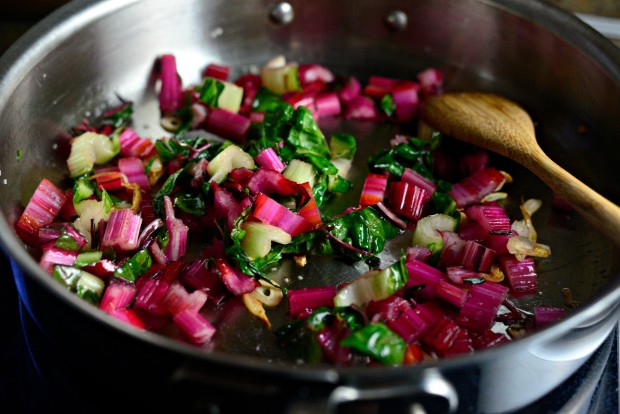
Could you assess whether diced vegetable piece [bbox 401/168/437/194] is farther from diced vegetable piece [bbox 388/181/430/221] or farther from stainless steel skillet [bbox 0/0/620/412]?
stainless steel skillet [bbox 0/0/620/412]

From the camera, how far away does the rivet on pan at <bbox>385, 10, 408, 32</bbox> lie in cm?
191

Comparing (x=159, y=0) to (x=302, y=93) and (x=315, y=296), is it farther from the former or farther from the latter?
(x=315, y=296)

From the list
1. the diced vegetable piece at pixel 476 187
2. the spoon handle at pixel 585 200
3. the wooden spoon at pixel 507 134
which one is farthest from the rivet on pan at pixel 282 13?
the spoon handle at pixel 585 200

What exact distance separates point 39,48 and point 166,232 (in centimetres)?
48

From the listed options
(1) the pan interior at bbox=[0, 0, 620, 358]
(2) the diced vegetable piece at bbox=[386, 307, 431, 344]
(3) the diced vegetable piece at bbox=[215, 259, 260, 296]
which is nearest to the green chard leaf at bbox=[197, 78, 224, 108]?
(1) the pan interior at bbox=[0, 0, 620, 358]

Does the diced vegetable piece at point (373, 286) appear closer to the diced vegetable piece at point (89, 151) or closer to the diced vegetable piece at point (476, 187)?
the diced vegetable piece at point (476, 187)

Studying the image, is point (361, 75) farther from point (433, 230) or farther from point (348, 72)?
point (433, 230)

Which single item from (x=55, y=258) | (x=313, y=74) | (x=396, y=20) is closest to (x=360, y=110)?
(x=313, y=74)

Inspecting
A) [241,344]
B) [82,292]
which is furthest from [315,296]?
[82,292]

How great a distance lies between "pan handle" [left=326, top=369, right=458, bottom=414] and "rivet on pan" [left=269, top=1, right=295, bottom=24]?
121cm

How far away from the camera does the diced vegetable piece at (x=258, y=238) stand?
1409mm

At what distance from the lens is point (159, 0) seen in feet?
5.84

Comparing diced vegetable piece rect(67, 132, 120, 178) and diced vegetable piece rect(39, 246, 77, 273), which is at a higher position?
diced vegetable piece rect(67, 132, 120, 178)

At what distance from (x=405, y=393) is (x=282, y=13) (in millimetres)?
1240
